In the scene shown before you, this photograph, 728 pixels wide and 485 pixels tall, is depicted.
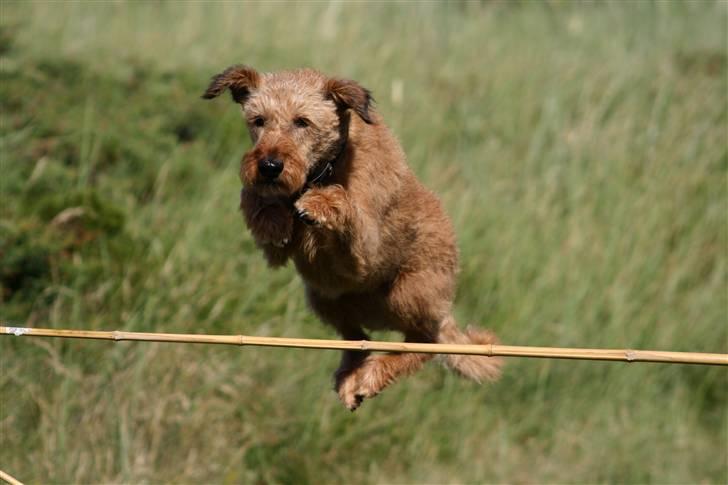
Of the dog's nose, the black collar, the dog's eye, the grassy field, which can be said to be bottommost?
the grassy field

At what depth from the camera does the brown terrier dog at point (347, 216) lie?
4664 millimetres

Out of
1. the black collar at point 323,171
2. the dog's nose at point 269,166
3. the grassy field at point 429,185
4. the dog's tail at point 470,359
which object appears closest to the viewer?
the dog's nose at point 269,166

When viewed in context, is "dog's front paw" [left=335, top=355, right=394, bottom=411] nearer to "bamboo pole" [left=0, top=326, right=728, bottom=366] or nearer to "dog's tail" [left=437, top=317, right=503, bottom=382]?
"dog's tail" [left=437, top=317, right=503, bottom=382]

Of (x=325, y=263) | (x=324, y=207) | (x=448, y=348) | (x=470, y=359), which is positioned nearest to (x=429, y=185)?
(x=470, y=359)

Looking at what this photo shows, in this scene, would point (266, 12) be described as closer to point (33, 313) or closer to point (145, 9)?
point (145, 9)

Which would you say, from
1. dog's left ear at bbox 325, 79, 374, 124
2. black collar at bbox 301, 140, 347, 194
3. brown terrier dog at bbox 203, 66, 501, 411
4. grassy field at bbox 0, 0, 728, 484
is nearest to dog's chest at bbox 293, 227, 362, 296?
brown terrier dog at bbox 203, 66, 501, 411

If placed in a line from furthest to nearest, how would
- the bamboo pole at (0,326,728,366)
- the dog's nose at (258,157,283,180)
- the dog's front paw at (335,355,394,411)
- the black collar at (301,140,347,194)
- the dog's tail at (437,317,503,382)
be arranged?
the dog's tail at (437,317,503,382) → the dog's front paw at (335,355,394,411) → the black collar at (301,140,347,194) → the dog's nose at (258,157,283,180) → the bamboo pole at (0,326,728,366)

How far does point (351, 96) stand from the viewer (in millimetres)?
4828

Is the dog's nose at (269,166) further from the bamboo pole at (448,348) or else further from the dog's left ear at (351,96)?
the bamboo pole at (448,348)

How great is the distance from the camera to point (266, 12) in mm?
11930

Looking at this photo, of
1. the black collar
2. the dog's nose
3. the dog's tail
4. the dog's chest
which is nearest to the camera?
the dog's nose

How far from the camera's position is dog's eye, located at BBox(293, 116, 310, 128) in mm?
4855

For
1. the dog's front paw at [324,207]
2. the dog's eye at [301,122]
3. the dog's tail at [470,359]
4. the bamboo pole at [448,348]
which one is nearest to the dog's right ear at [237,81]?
Result: the dog's eye at [301,122]

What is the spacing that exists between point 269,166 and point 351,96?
56 centimetres
